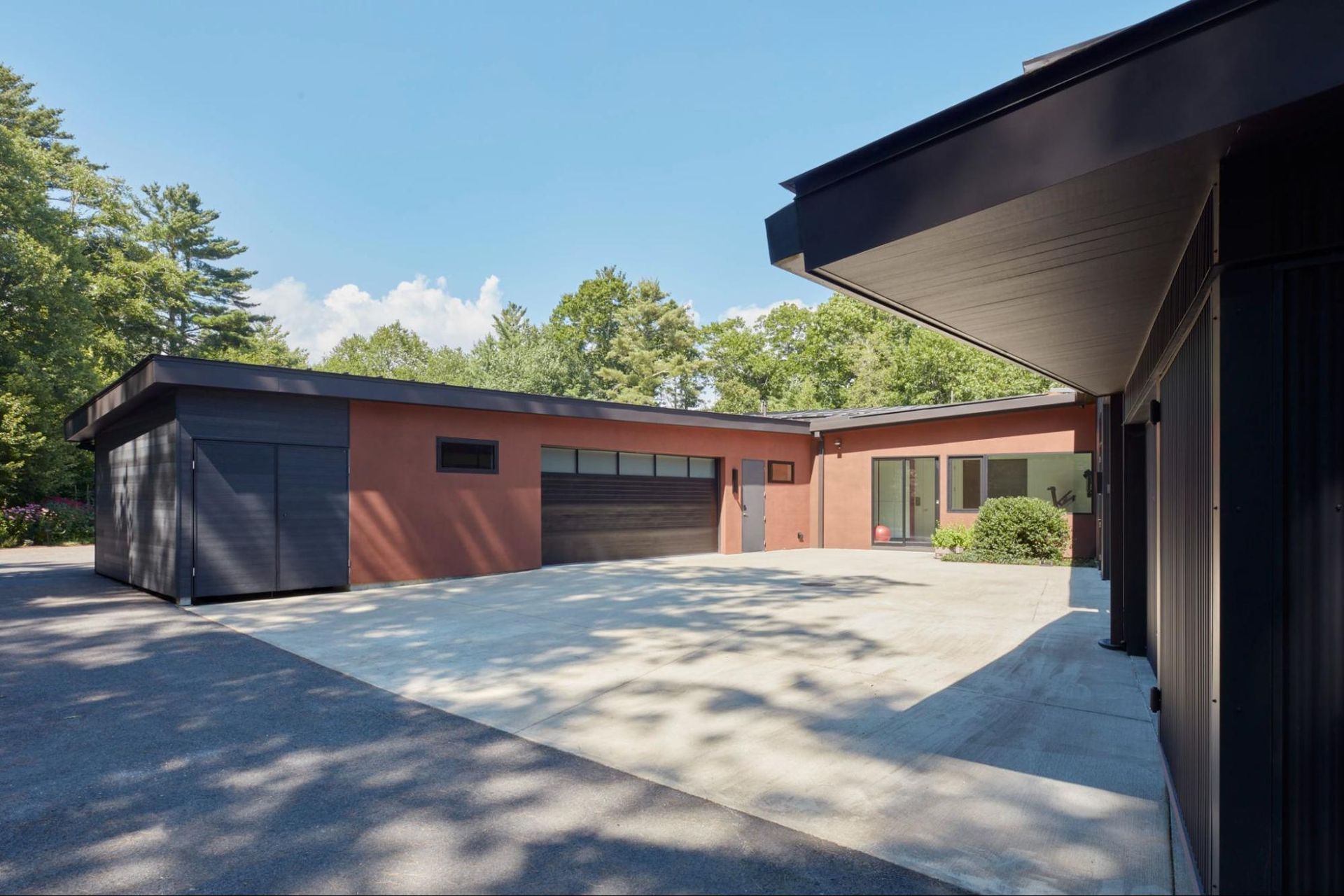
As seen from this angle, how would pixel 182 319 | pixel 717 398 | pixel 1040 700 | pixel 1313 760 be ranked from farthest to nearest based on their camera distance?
pixel 717 398 < pixel 182 319 < pixel 1040 700 < pixel 1313 760

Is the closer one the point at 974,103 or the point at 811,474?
the point at 974,103

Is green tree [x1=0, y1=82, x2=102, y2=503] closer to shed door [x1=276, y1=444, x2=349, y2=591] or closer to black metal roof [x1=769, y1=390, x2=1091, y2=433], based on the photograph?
shed door [x1=276, y1=444, x2=349, y2=591]

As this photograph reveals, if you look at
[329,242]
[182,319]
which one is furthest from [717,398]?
[182,319]

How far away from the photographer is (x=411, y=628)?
22.7 feet

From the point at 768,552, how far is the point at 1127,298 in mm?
12481

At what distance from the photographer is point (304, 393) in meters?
8.98

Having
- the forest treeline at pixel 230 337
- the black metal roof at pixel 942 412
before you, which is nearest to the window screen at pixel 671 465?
the black metal roof at pixel 942 412

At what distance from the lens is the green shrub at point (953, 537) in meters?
13.8

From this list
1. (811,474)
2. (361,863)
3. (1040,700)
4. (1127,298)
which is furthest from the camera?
(811,474)

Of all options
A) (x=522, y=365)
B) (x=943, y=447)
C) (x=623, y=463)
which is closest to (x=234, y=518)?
(x=623, y=463)

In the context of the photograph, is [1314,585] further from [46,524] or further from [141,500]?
[46,524]

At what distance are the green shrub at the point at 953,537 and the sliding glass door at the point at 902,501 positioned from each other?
144 centimetres

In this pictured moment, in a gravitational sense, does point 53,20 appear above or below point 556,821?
above

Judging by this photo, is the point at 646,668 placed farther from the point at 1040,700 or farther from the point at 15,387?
the point at 15,387
